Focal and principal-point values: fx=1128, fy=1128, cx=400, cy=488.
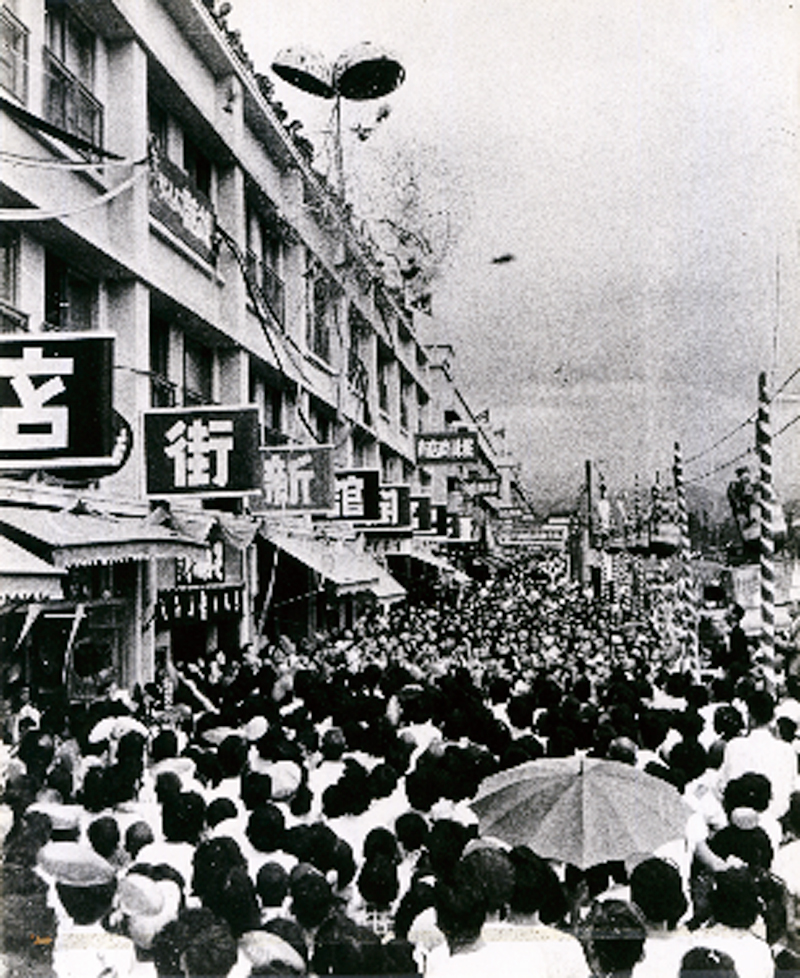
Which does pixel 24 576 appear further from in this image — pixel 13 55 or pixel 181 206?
pixel 181 206

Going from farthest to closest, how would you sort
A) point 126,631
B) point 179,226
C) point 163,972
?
point 179,226 → point 126,631 → point 163,972

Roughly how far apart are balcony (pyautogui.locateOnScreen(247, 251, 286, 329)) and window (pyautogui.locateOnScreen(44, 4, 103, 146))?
510 cm

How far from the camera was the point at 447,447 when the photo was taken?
33969mm

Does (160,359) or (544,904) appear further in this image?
(160,359)

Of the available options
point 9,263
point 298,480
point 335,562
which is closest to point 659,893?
point 9,263

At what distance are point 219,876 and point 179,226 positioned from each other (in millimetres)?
11785

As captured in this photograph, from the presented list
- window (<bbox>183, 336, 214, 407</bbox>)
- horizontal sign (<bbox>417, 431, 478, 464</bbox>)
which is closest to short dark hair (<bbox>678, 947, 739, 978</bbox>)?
A: window (<bbox>183, 336, 214, 407</bbox>)

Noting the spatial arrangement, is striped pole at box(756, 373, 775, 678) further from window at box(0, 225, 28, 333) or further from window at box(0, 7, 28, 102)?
window at box(0, 7, 28, 102)

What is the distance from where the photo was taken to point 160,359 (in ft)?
53.6

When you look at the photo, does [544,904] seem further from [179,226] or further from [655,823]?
[179,226]

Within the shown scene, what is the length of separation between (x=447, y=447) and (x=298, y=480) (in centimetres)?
1744

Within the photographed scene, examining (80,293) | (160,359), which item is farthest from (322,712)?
(160,359)

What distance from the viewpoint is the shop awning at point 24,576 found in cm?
797

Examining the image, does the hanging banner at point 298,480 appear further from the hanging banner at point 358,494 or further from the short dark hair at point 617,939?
the short dark hair at point 617,939
